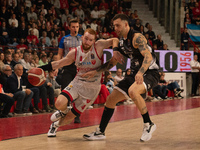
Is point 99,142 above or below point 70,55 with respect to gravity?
below

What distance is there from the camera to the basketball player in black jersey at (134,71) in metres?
4.53

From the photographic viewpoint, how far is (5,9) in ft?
Result: 42.7

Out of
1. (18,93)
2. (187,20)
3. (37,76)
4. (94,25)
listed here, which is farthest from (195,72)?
(37,76)

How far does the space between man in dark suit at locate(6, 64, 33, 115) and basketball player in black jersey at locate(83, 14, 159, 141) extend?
12.3 feet

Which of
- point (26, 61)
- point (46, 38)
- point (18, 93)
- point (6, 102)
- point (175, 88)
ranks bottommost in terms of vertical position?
point (175, 88)

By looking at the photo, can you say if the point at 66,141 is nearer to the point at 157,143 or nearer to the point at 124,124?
the point at 157,143

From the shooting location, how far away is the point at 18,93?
8211mm

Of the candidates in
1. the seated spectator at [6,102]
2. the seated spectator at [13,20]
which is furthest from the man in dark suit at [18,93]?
the seated spectator at [13,20]

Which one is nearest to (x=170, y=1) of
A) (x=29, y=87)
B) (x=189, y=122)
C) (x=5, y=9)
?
(x=5, y=9)

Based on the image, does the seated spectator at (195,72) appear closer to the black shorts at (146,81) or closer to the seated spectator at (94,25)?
the seated spectator at (94,25)

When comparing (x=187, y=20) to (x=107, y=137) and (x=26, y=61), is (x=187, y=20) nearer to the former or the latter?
(x=26, y=61)

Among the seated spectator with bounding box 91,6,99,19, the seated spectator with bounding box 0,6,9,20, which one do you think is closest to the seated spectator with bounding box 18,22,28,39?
the seated spectator with bounding box 0,6,9,20

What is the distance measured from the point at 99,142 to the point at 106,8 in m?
13.6

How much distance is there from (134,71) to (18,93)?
4186mm
